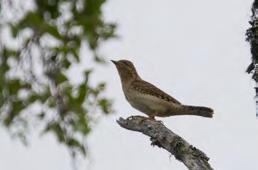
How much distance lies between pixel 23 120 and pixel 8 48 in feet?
1.13

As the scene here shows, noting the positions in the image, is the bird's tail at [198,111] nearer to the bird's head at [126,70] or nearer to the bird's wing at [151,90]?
the bird's wing at [151,90]

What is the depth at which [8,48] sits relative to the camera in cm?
293

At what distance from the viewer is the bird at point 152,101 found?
30.7 ft

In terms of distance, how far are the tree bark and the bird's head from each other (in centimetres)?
274

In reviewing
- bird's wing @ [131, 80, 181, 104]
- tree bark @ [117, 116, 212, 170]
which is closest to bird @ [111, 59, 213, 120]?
bird's wing @ [131, 80, 181, 104]

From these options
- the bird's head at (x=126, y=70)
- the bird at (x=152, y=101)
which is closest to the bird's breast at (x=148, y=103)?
the bird at (x=152, y=101)

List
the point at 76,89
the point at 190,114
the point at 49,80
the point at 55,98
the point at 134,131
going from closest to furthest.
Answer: the point at 49,80 → the point at 55,98 → the point at 76,89 → the point at 134,131 → the point at 190,114

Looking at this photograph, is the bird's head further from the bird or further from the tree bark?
the tree bark

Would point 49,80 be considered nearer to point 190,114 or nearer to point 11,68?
point 11,68

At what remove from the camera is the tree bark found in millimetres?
6047

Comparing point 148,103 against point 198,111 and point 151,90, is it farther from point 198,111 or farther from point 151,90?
point 198,111

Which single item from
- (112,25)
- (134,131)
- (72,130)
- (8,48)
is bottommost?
(72,130)

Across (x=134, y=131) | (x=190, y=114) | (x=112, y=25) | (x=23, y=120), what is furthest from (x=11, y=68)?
(x=190, y=114)

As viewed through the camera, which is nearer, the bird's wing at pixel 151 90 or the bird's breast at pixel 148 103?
the bird's breast at pixel 148 103
